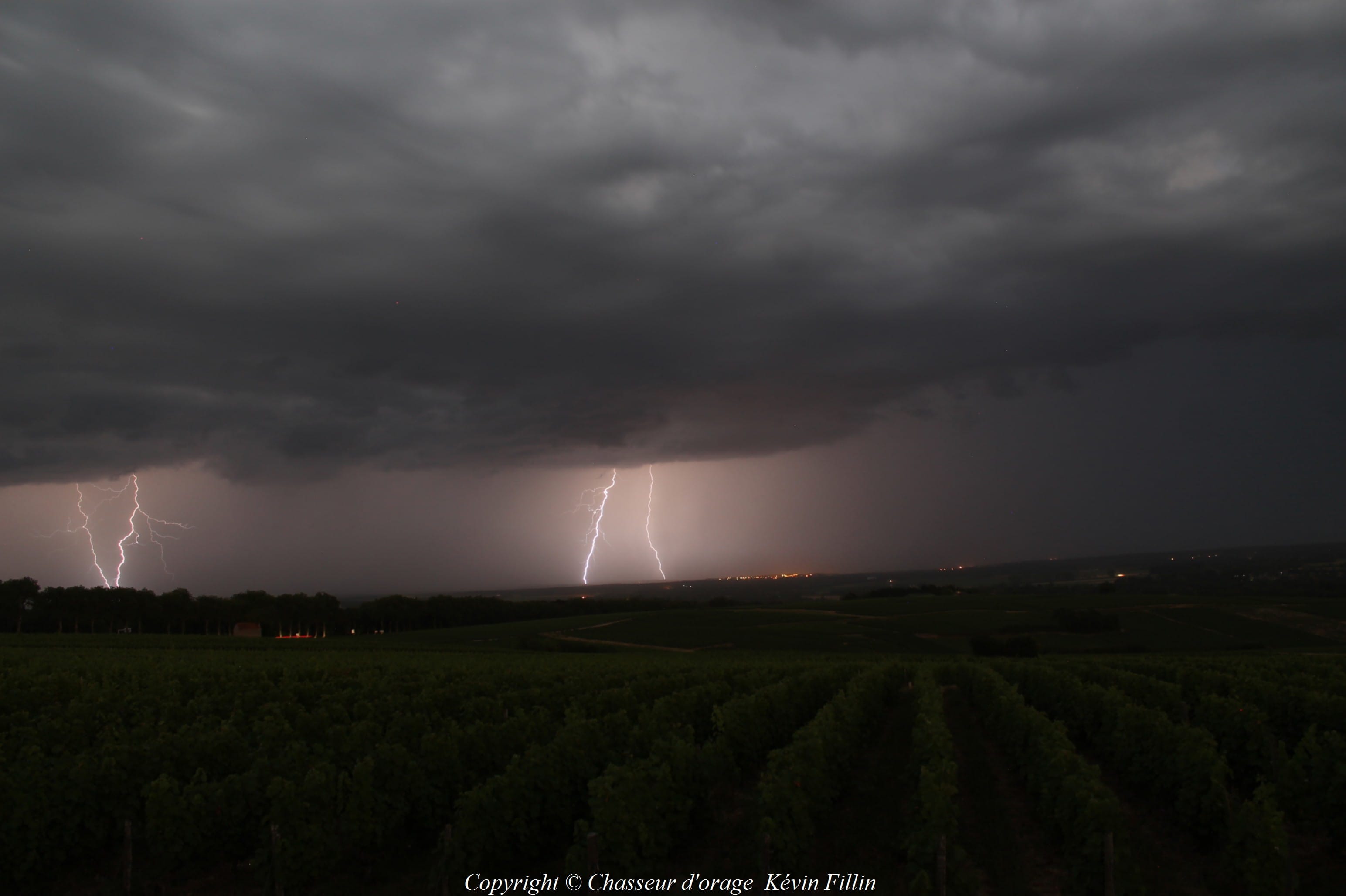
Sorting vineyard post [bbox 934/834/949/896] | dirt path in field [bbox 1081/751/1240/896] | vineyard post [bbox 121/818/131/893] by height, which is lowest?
dirt path in field [bbox 1081/751/1240/896]

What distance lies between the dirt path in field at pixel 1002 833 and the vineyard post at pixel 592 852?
6.50 m

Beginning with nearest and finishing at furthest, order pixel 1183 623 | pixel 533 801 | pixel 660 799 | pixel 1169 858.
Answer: pixel 660 799 → pixel 533 801 → pixel 1169 858 → pixel 1183 623

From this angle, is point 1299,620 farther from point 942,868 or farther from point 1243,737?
point 942,868

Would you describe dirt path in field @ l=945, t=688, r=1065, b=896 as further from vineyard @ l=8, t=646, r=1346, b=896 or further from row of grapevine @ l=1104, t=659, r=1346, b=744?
row of grapevine @ l=1104, t=659, r=1346, b=744

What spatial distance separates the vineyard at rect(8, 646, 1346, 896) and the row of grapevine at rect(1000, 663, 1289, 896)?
2.2 inches

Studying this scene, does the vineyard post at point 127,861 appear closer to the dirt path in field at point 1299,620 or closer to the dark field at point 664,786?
the dark field at point 664,786

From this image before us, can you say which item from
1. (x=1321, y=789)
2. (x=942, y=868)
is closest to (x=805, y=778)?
(x=942, y=868)

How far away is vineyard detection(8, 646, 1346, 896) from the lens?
1268 cm

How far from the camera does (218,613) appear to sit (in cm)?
12050

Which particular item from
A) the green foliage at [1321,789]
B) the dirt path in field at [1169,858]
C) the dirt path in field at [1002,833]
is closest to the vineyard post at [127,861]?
the dirt path in field at [1002,833]

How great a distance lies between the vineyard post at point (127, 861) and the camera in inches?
506

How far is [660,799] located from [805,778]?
2914 millimetres

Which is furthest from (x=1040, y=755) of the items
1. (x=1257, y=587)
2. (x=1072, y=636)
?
(x=1257, y=587)

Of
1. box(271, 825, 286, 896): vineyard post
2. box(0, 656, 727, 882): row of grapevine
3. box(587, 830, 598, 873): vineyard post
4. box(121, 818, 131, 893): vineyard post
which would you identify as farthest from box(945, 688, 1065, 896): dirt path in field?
box(121, 818, 131, 893): vineyard post
